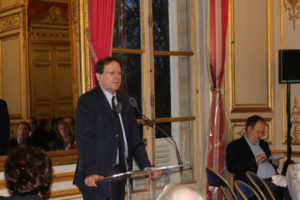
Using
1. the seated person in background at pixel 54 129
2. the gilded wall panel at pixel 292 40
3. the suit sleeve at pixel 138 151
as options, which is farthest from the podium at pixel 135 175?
the gilded wall panel at pixel 292 40

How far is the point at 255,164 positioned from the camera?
430cm

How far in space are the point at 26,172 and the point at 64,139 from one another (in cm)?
238

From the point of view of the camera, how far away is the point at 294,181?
10.0ft

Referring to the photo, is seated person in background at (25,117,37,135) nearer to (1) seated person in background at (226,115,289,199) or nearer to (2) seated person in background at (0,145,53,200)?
(1) seated person in background at (226,115,289,199)

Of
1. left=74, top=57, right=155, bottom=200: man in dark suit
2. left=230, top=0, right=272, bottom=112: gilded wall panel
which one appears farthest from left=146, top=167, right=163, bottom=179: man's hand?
left=230, top=0, right=272, bottom=112: gilded wall panel

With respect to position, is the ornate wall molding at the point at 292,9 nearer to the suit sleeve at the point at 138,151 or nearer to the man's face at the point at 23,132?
the suit sleeve at the point at 138,151

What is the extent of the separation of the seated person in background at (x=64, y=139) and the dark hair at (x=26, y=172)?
2292 millimetres

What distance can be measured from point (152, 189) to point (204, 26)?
134 inches

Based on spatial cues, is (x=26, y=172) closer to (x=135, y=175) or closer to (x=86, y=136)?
(x=135, y=175)

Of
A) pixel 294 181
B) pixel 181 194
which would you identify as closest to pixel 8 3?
pixel 294 181

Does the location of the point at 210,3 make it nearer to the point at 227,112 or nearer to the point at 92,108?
the point at 227,112

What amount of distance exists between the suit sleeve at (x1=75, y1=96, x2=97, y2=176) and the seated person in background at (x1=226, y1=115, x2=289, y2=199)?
5.32 feet

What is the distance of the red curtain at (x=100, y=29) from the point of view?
4375 mm

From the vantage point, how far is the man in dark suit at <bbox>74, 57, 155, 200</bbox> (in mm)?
3018
